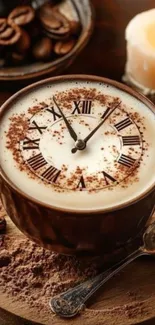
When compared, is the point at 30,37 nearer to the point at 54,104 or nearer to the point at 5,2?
the point at 5,2

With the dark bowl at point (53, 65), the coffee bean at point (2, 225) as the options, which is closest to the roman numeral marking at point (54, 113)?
the coffee bean at point (2, 225)

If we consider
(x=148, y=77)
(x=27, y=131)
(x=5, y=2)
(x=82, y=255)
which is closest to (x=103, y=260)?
(x=82, y=255)

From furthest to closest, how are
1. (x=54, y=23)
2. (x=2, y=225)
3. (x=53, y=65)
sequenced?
(x=54, y=23) → (x=53, y=65) → (x=2, y=225)

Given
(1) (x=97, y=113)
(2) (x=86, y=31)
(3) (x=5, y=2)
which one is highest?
(3) (x=5, y=2)

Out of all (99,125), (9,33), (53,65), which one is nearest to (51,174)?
(99,125)

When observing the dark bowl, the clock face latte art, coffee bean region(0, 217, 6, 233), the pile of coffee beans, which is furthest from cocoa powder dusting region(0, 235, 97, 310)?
the pile of coffee beans

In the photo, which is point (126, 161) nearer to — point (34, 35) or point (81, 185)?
point (81, 185)
